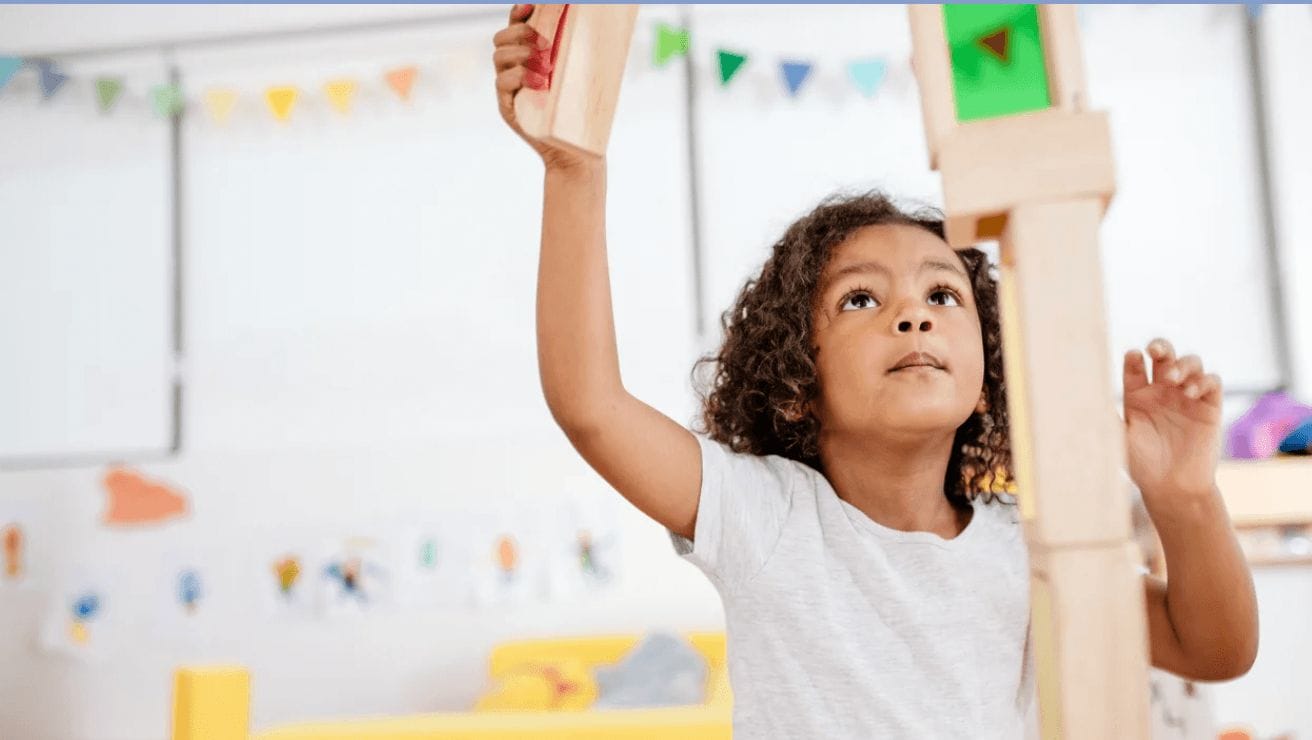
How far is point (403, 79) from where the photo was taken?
8.70 ft

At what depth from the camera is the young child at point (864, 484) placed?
68cm

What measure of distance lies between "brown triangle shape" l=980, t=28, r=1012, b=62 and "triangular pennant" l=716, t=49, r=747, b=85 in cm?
214

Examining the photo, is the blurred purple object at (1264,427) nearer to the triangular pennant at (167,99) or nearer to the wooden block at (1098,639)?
the wooden block at (1098,639)

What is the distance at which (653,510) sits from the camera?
797 mm

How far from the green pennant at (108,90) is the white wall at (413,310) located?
11cm

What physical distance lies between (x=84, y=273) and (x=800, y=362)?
230cm

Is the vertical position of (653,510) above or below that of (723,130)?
below

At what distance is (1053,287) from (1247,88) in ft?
7.82

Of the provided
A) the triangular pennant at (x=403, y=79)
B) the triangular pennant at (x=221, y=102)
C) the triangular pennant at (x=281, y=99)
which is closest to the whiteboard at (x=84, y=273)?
the triangular pennant at (x=221, y=102)

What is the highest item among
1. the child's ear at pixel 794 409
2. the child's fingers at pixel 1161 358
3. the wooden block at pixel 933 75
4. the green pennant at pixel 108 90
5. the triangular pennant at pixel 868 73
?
the green pennant at pixel 108 90

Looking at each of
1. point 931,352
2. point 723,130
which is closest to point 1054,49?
point 931,352

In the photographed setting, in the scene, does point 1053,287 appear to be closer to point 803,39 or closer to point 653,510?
point 653,510

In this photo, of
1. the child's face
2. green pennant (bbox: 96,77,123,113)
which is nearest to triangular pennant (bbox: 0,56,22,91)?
green pennant (bbox: 96,77,123,113)

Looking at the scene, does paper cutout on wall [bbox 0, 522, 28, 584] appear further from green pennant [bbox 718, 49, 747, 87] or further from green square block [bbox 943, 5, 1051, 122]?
green square block [bbox 943, 5, 1051, 122]
